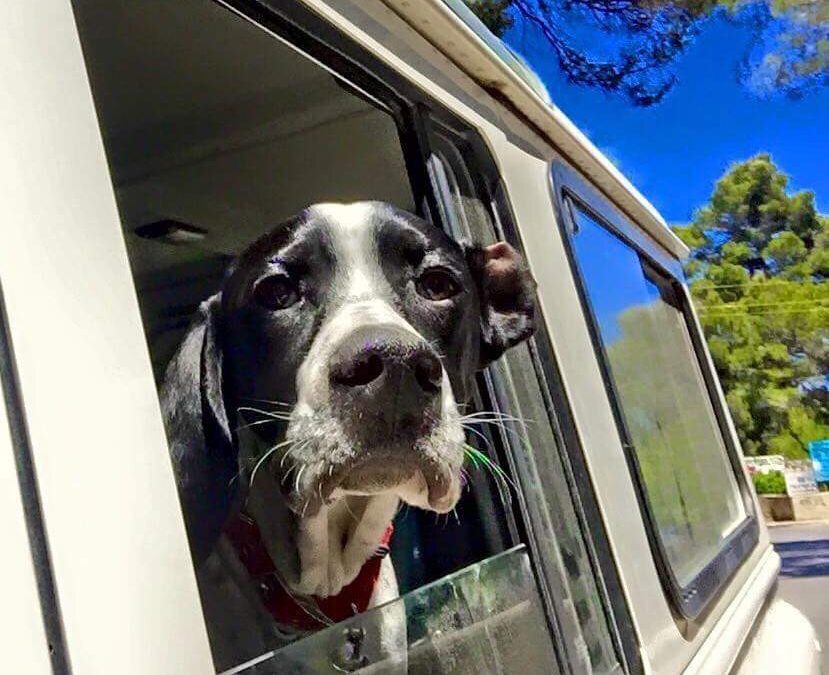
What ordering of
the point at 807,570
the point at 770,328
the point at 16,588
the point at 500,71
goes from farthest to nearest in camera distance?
the point at 770,328, the point at 807,570, the point at 500,71, the point at 16,588

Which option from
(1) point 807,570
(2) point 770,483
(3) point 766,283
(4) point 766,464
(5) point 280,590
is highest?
(3) point 766,283

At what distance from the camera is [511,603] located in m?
1.50

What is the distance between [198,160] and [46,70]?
75 cm

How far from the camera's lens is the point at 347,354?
1.18 m

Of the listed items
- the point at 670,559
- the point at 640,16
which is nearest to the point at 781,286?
the point at 640,16

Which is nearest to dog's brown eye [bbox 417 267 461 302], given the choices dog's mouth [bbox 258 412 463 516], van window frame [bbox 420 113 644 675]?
dog's mouth [bbox 258 412 463 516]

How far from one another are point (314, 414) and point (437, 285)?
312mm

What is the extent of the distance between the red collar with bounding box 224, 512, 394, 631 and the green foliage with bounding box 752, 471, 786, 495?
23.1 metres

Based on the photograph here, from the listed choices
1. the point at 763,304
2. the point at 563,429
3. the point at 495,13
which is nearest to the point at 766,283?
the point at 763,304

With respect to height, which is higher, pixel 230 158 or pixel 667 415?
pixel 230 158

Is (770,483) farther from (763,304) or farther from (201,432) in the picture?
(201,432)

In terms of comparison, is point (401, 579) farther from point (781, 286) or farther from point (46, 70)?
point (781, 286)

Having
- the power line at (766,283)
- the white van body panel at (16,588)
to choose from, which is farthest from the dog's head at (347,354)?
the power line at (766,283)

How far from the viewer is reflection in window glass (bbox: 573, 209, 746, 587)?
2494mm
